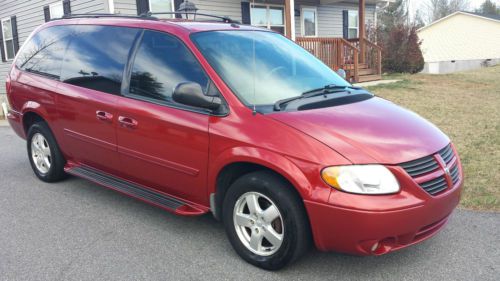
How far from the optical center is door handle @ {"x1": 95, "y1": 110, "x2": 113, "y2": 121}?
4.27 metres

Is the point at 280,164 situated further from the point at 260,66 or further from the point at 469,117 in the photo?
the point at 469,117

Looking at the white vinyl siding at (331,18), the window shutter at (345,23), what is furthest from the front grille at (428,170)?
the window shutter at (345,23)

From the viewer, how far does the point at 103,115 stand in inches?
170

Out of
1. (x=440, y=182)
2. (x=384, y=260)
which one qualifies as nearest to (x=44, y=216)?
(x=384, y=260)

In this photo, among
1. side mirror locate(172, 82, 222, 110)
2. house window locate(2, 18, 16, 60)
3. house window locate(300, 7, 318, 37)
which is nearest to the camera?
side mirror locate(172, 82, 222, 110)

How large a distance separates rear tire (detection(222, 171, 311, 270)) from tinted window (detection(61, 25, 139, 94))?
5.59 feet

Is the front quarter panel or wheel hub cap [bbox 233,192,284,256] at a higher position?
the front quarter panel

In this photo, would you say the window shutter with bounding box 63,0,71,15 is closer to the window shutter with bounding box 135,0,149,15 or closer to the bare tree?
the window shutter with bounding box 135,0,149,15

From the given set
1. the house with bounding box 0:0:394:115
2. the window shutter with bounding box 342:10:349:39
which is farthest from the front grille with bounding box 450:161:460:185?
the window shutter with bounding box 342:10:349:39

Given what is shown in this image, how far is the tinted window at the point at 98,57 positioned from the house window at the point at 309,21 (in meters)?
14.0

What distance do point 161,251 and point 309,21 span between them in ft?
52.4

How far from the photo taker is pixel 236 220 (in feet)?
11.4

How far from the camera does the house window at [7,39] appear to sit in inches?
690

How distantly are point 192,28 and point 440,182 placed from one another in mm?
2379
